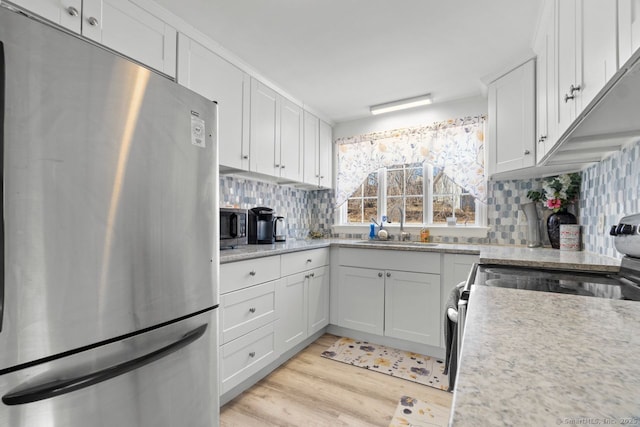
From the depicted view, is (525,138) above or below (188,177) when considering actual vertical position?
above

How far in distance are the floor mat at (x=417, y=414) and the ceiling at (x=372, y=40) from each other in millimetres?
2285

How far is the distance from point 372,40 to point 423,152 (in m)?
1.42

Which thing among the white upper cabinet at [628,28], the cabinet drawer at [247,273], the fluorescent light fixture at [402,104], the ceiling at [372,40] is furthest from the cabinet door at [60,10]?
the fluorescent light fixture at [402,104]

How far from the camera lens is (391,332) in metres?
2.63

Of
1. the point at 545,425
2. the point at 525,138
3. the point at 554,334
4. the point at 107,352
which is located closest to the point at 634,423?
the point at 545,425

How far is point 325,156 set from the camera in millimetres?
3484

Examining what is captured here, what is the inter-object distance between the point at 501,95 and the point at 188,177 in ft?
7.94

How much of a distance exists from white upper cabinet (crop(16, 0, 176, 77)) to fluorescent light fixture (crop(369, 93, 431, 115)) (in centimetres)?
195

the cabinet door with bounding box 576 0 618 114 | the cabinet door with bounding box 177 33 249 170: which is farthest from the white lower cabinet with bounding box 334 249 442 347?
the cabinet door with bounding box 576 0 618 114

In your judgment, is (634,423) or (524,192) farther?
(524,192)

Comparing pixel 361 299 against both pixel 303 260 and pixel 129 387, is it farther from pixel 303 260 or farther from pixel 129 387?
pixel 129 387

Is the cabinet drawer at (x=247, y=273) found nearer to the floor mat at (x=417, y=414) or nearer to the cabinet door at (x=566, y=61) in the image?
the floor mat at (x=417, y=414)

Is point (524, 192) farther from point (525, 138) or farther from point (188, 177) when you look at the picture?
point (188, 177)

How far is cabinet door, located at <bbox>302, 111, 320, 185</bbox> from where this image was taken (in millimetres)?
3129
